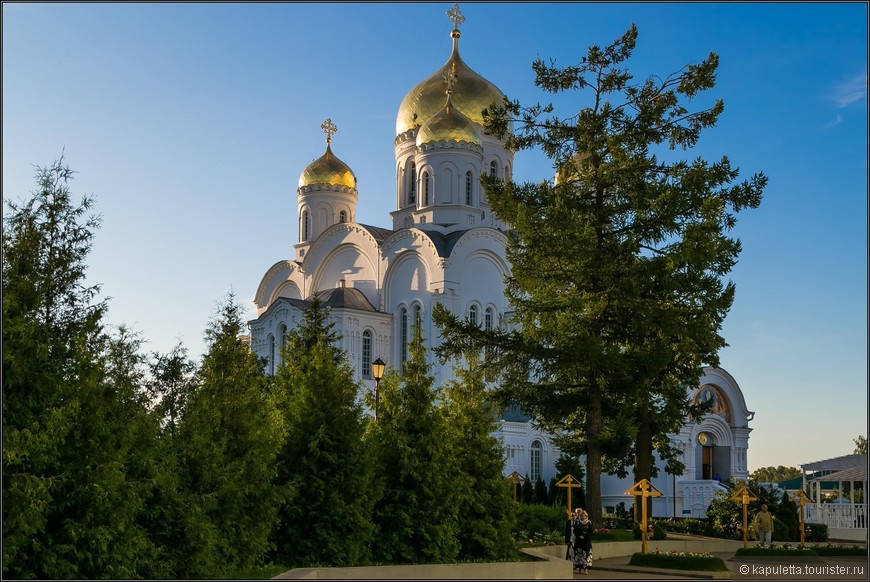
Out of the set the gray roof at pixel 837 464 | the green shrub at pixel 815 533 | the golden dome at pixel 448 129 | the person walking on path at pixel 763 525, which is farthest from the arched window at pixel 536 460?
the person walking on path at pixel 763 525

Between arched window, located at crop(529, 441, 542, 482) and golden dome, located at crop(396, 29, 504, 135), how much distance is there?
13.4 m

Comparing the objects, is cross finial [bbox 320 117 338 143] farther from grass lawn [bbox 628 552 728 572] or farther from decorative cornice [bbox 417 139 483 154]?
grass lawn [bbox 628 552 728 572]

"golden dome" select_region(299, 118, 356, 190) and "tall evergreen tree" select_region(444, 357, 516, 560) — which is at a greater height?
"golden dome" select_region(299, 118, 356, 190)

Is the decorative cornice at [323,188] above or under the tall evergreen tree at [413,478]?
above

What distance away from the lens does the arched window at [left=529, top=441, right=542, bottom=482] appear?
38406 mm

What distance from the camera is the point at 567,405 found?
22031 mm

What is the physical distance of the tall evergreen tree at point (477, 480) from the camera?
59.1 ft

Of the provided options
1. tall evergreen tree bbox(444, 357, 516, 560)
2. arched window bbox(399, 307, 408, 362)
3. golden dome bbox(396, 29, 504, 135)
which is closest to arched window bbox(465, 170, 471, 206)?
golden dome bbox(396, 29, 504, 135)

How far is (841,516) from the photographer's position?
98.8 ft

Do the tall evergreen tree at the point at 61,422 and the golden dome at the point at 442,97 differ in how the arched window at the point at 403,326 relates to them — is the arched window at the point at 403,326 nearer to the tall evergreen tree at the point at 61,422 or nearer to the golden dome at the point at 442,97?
the golden dome at the point at 442,97

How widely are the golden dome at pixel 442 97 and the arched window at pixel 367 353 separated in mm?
9403

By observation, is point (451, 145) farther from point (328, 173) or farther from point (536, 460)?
point (536, 460)

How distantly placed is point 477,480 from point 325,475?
339 cm

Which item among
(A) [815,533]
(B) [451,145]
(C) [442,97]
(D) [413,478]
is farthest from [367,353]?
(D) [413,478]
